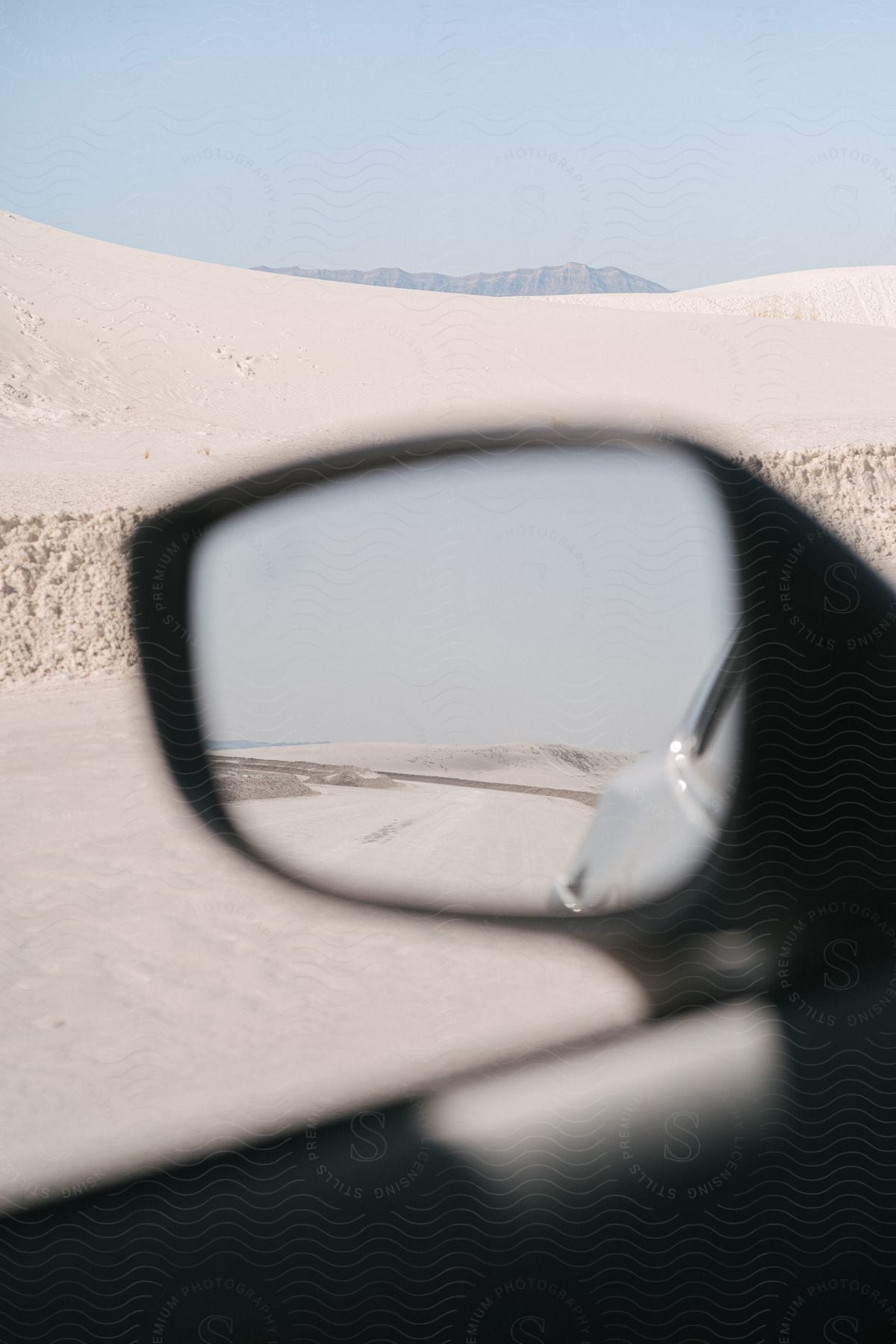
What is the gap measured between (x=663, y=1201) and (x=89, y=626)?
7134 millimetres

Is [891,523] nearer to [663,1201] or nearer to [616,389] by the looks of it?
[663,1201]

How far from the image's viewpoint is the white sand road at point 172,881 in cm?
149

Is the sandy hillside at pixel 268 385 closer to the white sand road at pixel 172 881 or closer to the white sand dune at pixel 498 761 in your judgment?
the white sand road at pixel 172 881

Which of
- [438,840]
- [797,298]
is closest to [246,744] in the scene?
[438,840]

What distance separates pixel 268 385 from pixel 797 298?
1443 inches

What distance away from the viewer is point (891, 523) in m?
7.16

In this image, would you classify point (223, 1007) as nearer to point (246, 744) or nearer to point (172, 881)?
point (246, 744)

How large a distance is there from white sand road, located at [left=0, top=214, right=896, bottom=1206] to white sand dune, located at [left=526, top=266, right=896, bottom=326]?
22.4 metres

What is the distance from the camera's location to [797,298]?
51.6 meters

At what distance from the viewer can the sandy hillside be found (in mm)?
8203

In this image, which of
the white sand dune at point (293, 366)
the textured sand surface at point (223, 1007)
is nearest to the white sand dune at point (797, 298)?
the white sand dune at point (293, 366)

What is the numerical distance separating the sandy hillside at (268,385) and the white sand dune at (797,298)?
987 centimetres

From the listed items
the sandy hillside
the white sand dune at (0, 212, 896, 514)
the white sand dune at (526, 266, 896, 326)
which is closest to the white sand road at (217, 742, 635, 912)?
the sandy hillside

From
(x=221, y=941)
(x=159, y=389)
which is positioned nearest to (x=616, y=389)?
(x=159, y=389)
